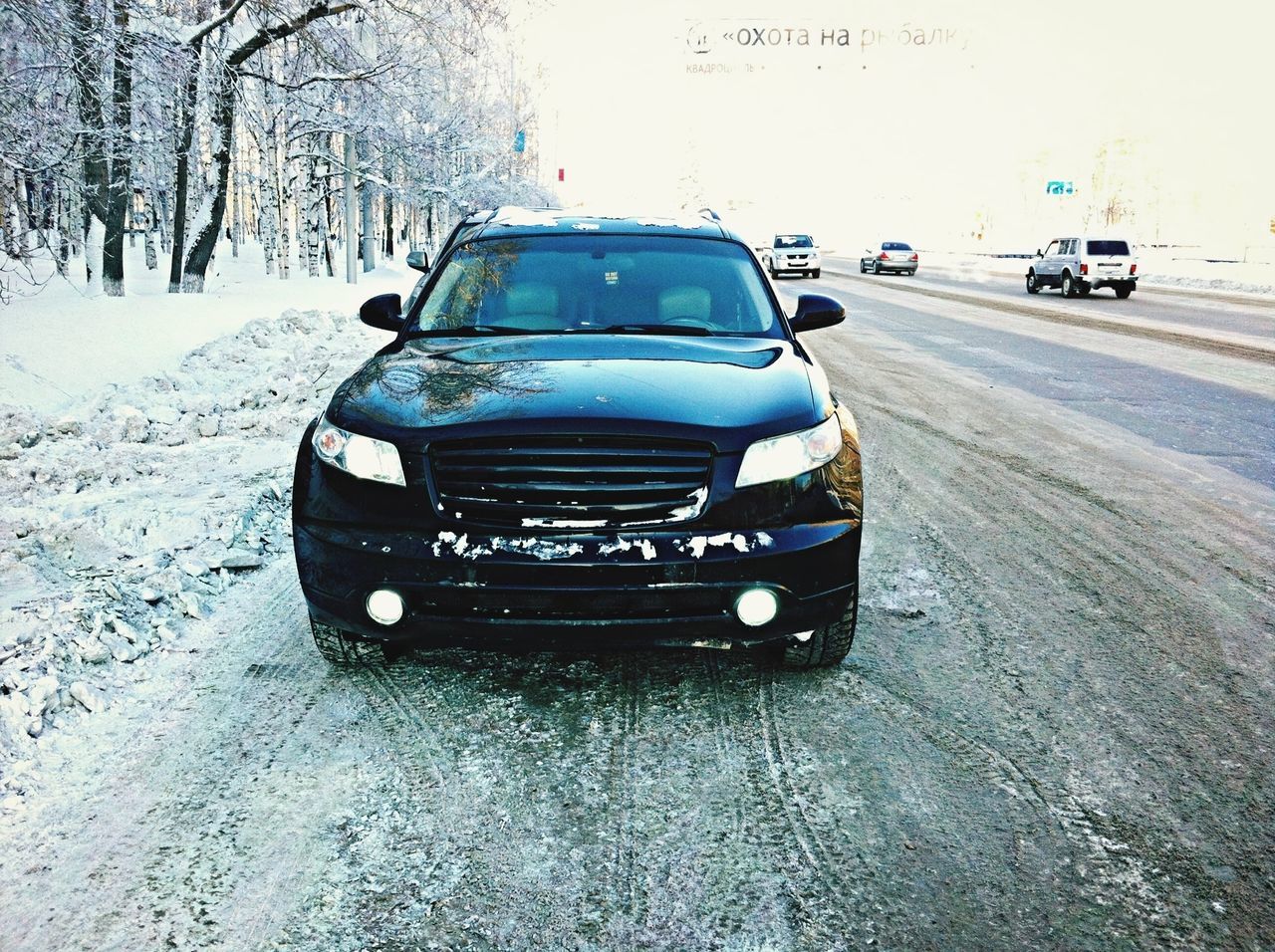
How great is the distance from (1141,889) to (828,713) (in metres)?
1.14

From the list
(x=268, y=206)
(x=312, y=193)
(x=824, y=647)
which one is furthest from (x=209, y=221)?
(x=824, y=647)

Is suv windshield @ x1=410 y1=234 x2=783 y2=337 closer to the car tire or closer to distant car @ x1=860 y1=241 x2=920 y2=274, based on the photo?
the car tire

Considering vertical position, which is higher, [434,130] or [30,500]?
[434,130]

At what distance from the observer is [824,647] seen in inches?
147

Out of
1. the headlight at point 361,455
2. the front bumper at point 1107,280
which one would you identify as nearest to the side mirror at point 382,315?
the headlight at point 361,455

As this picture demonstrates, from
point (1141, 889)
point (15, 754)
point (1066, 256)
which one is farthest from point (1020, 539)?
point (1066, 256)

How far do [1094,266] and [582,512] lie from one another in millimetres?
28586

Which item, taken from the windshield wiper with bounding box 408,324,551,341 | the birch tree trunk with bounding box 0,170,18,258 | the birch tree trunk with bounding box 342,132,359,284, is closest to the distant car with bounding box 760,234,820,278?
the birch tree trunk with bounding box 342,132,359,284

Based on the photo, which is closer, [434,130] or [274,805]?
[274,805]

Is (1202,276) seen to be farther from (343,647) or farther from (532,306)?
(343,647)

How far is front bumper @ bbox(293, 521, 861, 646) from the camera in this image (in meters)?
3.20

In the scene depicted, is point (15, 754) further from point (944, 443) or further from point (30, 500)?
point (944, 443)

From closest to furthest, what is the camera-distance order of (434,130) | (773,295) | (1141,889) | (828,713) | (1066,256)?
(1141,889) < (828,713) < (773,295) < (1066,256) < (434,130)

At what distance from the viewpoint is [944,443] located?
826 cm
